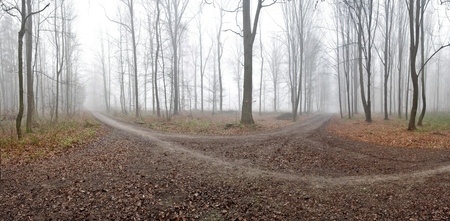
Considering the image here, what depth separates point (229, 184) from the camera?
5504mm

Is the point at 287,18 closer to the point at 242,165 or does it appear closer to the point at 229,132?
the point at 229,132

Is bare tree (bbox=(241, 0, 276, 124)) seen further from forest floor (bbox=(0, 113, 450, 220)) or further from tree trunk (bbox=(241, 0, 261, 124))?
forest floor (bbox=(0, 113, 450, 220))

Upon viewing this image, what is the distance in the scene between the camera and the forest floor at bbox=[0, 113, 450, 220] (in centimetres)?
440

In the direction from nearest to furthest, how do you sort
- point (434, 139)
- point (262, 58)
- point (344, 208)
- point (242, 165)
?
1. point (344, 208)
2. point (242, 165)
3. point (434, 139)
4. point (262, 58)

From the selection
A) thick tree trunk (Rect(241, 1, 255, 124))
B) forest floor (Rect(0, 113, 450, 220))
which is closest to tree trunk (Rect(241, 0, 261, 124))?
thick tree trunk (Rect(241, 1, 255, 124))

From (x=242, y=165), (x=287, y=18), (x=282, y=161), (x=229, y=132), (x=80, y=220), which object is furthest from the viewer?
(x=287, y=18)

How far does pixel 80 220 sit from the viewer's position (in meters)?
4.13

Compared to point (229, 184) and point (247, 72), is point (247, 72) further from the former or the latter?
point (229, 184)

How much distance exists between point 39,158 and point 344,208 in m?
8.41

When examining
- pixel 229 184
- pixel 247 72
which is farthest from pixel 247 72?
pixel 229 184

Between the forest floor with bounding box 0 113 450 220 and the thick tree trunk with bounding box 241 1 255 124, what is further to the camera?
the thick tree trunk with bounding box 241 1 255 124

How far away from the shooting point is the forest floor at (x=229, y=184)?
440 cm

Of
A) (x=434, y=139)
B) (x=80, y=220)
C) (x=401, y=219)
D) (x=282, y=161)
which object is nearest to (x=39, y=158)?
(x=80, y=220)

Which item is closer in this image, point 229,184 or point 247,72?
point 229,184
